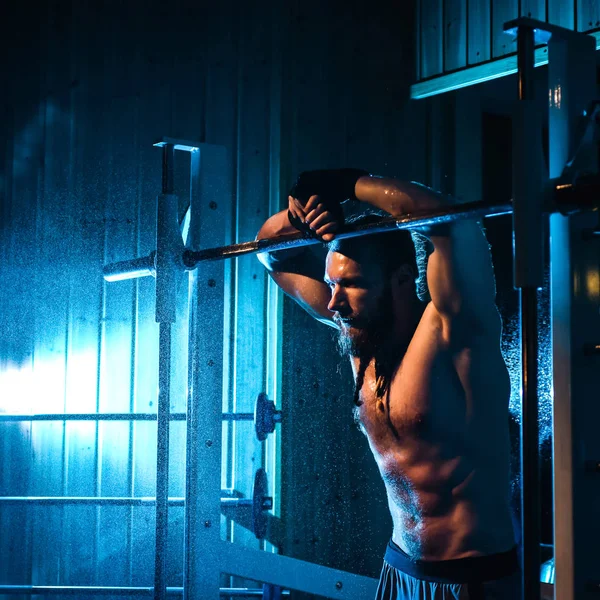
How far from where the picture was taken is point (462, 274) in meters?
1.79

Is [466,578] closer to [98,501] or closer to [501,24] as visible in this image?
[98,501]

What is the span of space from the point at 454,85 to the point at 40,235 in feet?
7.96

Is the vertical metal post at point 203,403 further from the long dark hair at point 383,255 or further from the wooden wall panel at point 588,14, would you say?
the wooden wall panel at point 588,14

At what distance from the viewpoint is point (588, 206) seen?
1370mm

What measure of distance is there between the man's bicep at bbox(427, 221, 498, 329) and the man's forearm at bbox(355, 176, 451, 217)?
7cm

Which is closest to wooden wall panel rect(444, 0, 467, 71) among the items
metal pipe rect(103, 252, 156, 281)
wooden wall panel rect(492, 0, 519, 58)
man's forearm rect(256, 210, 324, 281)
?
wooden wall panel rect(492, 0, 519, 58)

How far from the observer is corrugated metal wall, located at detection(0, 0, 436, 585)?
415cm

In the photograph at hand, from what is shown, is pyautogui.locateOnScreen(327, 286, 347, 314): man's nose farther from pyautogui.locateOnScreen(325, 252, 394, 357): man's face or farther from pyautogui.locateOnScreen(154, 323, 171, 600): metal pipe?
pyautogui.locateOnScreen(154, 323, 171, 600): metal pipe

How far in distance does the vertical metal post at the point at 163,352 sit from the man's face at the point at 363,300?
1.76 ft

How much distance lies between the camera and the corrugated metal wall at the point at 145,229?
415cm

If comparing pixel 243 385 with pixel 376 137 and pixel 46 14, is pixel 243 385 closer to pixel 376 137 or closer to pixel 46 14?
pixel 376 137

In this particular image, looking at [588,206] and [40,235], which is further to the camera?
[40,235]

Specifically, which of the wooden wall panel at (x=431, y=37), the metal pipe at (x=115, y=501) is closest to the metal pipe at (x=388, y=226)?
the metal pipe at (x=115, y=501)

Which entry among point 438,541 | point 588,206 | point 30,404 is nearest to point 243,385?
point 30,404
